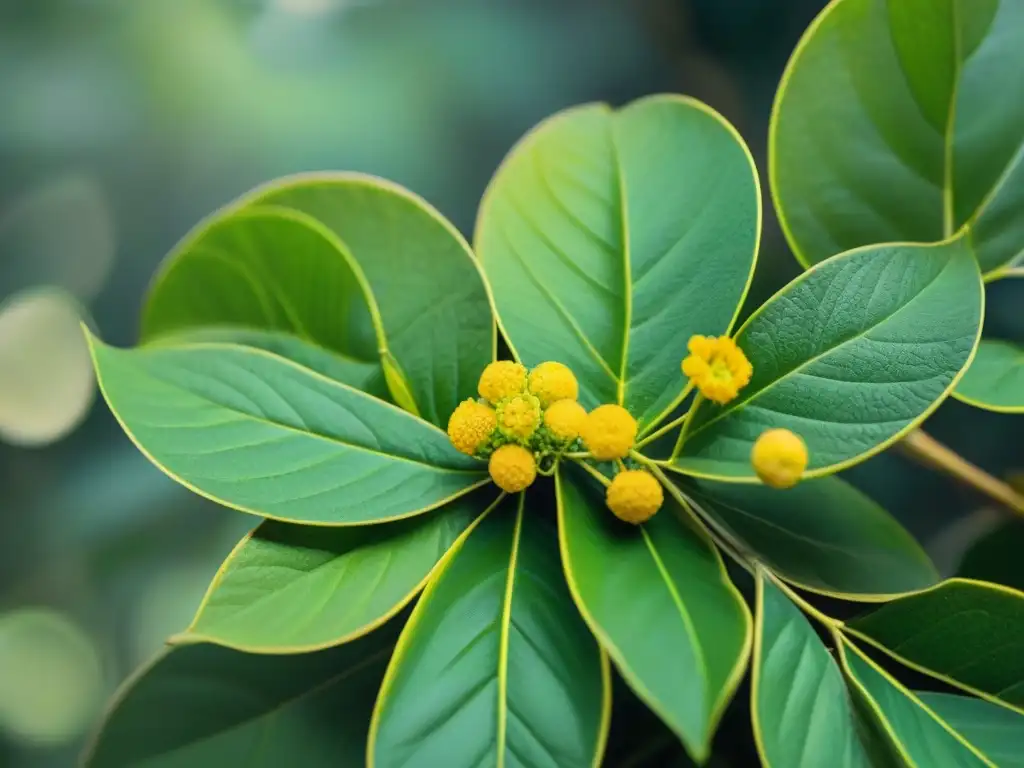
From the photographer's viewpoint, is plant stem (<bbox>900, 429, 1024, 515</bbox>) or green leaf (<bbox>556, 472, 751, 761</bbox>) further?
plant stem (<bbox>900, 429, 1024, 515</bbox>)

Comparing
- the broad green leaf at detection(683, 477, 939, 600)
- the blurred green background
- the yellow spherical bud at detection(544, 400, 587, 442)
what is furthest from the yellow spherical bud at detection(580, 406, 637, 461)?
the blurred green background

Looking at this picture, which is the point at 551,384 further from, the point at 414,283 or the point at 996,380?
the point at 996,380

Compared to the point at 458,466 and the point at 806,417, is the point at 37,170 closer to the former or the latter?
the point at 458,466

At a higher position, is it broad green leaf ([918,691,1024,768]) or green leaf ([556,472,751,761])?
green leaf ([556,472,751,761])

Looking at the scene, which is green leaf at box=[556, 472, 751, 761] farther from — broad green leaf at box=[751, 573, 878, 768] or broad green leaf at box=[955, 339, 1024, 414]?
broad green leaf at box=[955, 339, 1024, 414]

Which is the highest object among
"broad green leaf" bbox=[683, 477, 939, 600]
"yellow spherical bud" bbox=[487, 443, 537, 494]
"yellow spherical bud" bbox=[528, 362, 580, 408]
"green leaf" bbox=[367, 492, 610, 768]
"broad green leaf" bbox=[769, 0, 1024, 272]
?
"broad green leaf" bbox=[769, 0, 1024, 272]

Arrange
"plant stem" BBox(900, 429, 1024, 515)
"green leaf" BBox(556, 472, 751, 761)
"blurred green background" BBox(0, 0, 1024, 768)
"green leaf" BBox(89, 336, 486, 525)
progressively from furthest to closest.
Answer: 1. "blurred green background" BBox(0, 0, 1024, 768)
2. "plant stem" BBox(900, 429, 1024, 515)
3. "green leaf" BBox(89, 336, 486, 525)
4. "green leaf" BBox(556, 472, 751, 761)

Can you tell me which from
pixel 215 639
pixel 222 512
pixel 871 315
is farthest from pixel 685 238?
pixel 222 512

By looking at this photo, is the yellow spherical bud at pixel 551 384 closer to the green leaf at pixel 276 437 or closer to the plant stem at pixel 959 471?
the green leaf at pixel 276 437

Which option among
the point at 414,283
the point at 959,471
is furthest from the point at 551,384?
the point at 959,471
